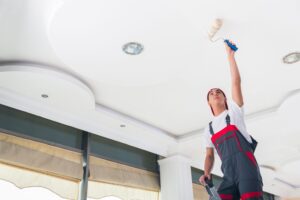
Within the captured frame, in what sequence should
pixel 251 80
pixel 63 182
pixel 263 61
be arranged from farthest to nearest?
pixel 63 182 → pixel 251 80 → pixel 263 61

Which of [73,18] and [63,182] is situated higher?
[73,18]

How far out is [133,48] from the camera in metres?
2.67

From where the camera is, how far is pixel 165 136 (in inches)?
179

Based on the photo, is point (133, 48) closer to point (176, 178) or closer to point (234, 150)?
point (234, 150)

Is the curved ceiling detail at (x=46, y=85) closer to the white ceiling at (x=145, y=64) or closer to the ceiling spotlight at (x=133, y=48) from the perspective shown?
the white ceiling at (x=145, y=64)

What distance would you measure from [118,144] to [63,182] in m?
1.04

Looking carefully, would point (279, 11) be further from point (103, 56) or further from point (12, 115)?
point (12, 115)

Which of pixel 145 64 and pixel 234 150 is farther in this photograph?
pixel 145 64

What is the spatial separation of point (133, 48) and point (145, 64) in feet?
0.75

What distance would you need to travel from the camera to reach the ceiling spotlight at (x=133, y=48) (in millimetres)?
2615

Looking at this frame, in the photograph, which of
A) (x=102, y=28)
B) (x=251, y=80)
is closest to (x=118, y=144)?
(x=251, y=80)

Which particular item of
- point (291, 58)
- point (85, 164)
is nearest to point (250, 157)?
point (291, 58)

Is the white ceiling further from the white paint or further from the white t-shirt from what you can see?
the white t-shirt

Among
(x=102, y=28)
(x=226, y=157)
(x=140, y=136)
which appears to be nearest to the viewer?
(x=226, y=157)
